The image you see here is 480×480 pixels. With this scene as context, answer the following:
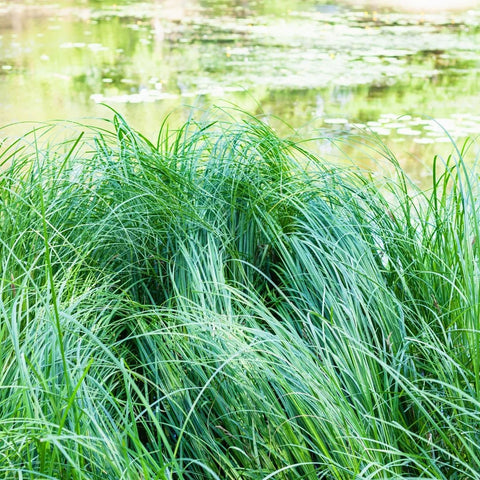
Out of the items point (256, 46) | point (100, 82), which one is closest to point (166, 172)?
point (100, 82)

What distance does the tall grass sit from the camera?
49.3 inches

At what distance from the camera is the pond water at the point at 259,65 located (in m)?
5.46

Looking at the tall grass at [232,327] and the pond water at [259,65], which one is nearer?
the tall grass at [232,327]

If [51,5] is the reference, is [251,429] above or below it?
below

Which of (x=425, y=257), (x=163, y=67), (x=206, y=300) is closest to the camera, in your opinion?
(x=206, y=300)

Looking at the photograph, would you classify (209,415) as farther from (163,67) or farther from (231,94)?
(163,67)

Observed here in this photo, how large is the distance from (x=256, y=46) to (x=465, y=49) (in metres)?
2.46

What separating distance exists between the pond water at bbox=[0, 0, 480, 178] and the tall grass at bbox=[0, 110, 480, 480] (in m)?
2.01

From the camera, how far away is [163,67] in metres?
7.18

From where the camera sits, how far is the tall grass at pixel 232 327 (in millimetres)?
1253

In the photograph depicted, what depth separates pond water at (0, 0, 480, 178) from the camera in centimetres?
546

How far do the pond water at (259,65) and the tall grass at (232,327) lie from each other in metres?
2.01

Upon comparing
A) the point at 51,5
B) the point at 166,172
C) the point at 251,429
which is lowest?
the point at 251,429

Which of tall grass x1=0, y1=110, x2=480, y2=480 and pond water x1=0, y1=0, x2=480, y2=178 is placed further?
pond water x1=0, y1=0, x2=480, y2=178
